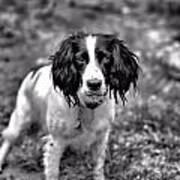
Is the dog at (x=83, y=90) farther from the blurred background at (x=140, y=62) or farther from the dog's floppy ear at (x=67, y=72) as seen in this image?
the blurred background at (x=140, y=62)

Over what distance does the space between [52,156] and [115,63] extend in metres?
1.23

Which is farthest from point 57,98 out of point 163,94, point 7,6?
point 7,6

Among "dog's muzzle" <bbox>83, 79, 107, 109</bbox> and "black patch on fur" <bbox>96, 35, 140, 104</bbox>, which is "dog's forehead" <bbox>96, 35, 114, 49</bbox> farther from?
"dog's muzzle" <bbox>83, 79, 107, 109</bbox>

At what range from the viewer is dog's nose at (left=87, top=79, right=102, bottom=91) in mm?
3455

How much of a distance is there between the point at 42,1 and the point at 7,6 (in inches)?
29.7

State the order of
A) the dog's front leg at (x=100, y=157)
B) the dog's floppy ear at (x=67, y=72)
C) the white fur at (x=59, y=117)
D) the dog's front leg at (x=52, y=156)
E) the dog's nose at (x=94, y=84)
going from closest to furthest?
the dog's nose at (x=94, y=84) < the dog's floppy ear at (x=67, y=72) < the white fur at (x=59, y=117) < the dog's front leg at (x=52, y=156) < the dog's front leg at (x=100, y=157)

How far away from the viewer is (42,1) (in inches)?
359

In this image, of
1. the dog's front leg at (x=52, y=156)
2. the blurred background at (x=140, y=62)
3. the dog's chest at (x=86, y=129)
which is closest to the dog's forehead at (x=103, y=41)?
the dog's chest at (x=86, y=129)

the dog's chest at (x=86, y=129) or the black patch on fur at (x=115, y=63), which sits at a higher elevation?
the black patch on fur at (x=115, y=63)

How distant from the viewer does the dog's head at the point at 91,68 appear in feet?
11.8

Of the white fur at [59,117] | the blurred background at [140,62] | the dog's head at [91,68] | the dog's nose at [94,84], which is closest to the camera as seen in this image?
the dog's nose at [94,84]

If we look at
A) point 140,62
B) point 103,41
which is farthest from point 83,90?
point 140,62

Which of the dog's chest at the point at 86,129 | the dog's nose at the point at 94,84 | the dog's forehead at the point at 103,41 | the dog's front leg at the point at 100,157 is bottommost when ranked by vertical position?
the dog's front leg at the point at 100,157

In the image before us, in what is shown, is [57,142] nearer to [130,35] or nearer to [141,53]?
[141,53]
